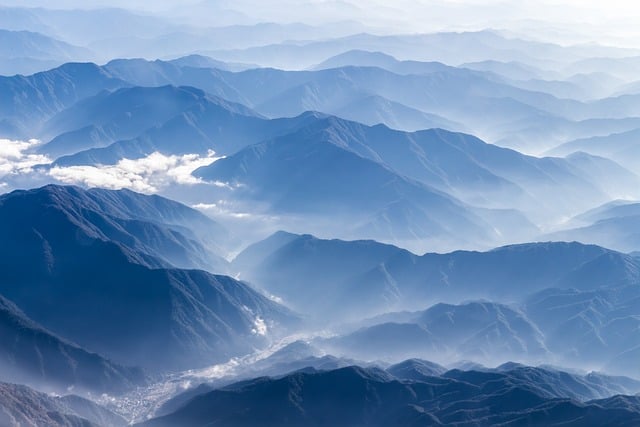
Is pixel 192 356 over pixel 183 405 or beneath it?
over

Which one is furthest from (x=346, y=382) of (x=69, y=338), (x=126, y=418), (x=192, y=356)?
(x=69, y=338)

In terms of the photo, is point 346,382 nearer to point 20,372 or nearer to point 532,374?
point 532,374

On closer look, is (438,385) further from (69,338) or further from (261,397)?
(69,338)

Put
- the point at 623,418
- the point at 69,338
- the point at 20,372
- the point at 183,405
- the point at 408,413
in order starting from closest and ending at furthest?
the point at 623,418
the point at 408,413
the point at 183,405
the point at 20,372
the point at 69,338

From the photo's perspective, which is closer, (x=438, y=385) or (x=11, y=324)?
(x=438, y=385)

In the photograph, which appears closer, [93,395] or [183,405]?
[183,405]

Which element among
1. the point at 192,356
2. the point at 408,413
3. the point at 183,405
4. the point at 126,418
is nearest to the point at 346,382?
the point at 408,413

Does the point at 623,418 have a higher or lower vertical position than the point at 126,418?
lower

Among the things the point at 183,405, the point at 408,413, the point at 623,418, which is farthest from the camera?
the point at 183,405

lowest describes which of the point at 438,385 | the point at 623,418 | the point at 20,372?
the point at 623,418
